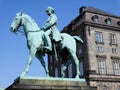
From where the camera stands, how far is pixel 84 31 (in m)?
44.7

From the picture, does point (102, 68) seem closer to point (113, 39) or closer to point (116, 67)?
point (116, 67)

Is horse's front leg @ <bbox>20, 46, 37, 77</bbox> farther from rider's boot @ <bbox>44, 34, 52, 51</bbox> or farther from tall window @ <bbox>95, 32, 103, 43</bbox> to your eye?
tall window @ <bbox>95, 32, 103, 43</bbox>

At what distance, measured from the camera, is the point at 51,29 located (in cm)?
1316

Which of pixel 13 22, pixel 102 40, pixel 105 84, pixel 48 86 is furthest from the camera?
pixel 102 40

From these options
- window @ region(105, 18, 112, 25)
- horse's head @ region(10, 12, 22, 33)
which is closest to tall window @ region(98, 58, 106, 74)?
window @ region(105, 18, 112, 25)

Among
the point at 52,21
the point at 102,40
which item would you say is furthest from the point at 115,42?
the point at 52,21

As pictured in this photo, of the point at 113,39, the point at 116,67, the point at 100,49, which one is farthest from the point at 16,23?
the point at 113,39

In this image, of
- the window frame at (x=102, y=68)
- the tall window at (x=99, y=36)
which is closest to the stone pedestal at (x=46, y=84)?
the window frame at (x=102, y=68)

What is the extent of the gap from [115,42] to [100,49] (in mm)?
3379

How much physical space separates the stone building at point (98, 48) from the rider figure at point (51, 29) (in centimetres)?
2891

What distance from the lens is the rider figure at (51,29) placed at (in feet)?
41.2

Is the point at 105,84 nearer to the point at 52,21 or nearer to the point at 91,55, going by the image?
the point at 91,55

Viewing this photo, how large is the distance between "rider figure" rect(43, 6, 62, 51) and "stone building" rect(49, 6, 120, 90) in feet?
94.8

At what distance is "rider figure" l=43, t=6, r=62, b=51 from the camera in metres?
12.6
